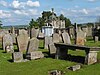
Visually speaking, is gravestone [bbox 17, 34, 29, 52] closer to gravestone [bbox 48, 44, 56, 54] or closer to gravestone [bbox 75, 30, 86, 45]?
gravestone [bbox 48, 44, 56, 54]

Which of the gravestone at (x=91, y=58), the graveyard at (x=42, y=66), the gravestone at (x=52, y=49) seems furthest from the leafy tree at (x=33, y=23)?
the gravestone at (x=91, y=58)

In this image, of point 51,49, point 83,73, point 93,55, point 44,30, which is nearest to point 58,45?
point 51,49

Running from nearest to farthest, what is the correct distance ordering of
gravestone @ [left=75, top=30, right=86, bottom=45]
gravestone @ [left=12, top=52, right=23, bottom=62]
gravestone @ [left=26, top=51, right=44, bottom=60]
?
gravestone @ [left=12, top=52, right=23, bottom=62] < gravestone @ [left=26, top=51, right=44, bottom=60] < gravestone @ [left=75, top=30, right=86, bottom=45]

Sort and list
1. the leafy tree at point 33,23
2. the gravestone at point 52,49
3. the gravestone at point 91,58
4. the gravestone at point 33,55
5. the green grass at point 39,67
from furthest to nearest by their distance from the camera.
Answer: the leafy tree at point 33,23 < the gravestone at point 52,49 < the gravestone at point 33,55 < the gravestone at point 91,58 < the green grass at point 39,67

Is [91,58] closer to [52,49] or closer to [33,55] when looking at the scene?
[33,55]

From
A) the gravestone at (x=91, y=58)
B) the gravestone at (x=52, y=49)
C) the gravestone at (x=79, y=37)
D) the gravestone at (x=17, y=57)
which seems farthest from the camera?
the gravestone at (x=79, y=37)

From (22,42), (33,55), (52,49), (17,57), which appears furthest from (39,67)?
(22,42)

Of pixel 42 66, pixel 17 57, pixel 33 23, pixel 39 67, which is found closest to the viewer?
pixel 39 67

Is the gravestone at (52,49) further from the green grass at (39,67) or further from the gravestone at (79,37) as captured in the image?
the gravestone at (79,37)

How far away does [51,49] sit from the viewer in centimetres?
2236

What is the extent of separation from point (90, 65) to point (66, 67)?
1.57 m

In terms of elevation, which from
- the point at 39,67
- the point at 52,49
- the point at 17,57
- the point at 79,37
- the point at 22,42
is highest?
the point at 79,37

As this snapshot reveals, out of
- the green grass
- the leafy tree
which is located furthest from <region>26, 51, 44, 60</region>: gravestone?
the leafy tree

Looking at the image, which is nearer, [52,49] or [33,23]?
[52,49]
